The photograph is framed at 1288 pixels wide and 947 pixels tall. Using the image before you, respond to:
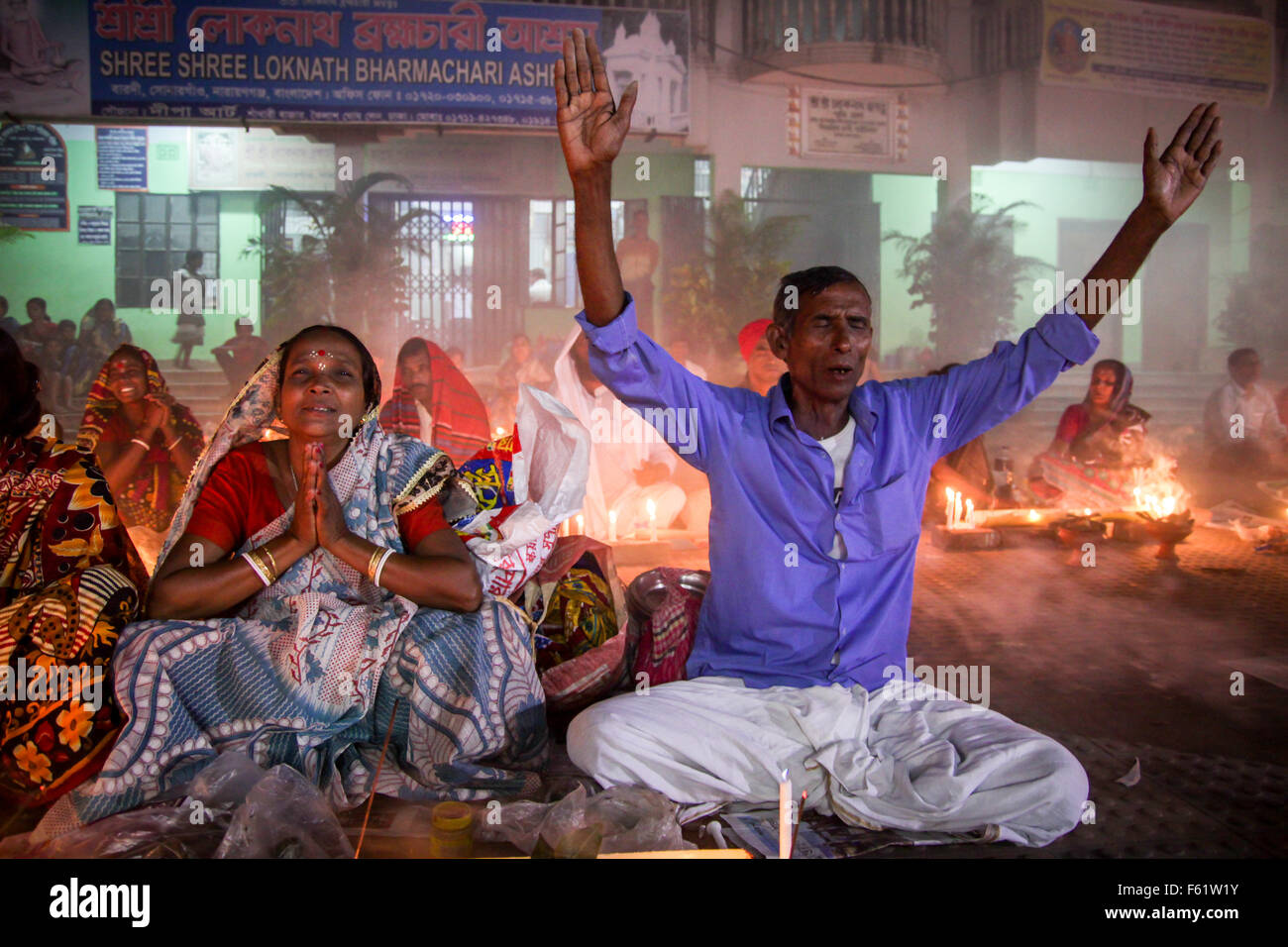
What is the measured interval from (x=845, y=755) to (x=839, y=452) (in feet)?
2.98

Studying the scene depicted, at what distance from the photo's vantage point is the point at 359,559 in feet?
9.80

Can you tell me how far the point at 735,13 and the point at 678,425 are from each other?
25.2ft

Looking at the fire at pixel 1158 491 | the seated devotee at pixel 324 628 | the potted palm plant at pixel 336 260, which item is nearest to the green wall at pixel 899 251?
the fire at pixel 1158 491

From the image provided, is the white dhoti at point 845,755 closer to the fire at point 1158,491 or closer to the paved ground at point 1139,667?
the paved ground at point 1139,667

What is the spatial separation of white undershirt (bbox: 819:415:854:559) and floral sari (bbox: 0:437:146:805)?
2146 mm

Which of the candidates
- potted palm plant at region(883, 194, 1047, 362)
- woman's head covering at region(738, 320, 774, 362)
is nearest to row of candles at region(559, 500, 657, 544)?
woman's head covering at region(738, 320, 774, 362)

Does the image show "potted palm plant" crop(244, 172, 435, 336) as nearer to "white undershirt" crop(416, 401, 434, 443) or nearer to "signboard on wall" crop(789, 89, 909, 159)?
"white undershirt" crop(416, 401, 434, 443)

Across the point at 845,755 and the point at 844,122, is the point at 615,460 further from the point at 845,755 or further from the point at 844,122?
the point at 845,755

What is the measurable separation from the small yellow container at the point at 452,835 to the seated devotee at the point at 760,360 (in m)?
5.50

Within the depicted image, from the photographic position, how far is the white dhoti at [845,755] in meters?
2.70

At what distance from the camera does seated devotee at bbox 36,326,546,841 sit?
2.90m

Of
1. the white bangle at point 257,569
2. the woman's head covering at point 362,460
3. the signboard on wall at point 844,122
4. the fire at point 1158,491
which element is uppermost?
the signboard on wall at point 844,122

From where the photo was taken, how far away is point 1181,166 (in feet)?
9.61
